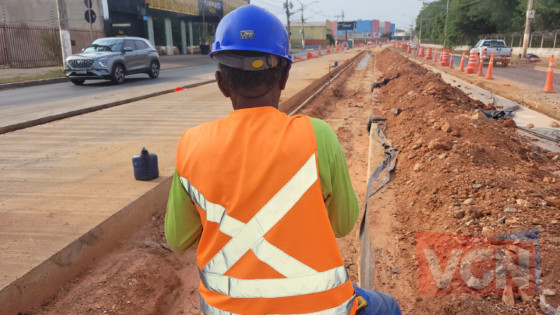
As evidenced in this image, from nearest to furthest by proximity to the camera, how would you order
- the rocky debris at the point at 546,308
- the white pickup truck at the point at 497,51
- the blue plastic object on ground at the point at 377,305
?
the blue plastic object on ground at the point at 377,305, the rocky debris at the point at 546,308, the white pickup truck at the point at 497,51

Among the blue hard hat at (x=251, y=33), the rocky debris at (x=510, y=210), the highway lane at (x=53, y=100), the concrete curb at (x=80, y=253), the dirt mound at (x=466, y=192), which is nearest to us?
the blue hard hat at (x=251, y=33)

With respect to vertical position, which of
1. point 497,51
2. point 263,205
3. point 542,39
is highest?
point 542,39

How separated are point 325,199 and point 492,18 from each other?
60.5 metres

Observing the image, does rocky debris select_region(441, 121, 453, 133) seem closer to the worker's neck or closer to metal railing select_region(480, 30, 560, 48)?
the worker's neck

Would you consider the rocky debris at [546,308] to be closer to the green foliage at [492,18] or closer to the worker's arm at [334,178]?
the worker's arm at [334,178]

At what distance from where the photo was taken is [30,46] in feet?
83.7

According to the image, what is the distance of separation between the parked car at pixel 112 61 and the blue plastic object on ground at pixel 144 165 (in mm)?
12352

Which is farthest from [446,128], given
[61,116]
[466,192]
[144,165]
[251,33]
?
[61,116]

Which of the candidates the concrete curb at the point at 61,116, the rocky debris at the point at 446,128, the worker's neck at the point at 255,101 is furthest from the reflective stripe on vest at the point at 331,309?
the concrete curb at the point at 61,116

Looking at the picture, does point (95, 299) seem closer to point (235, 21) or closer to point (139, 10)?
point (235, 21)

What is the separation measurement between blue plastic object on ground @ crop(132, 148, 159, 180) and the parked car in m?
12.4

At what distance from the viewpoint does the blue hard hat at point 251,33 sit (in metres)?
1.40

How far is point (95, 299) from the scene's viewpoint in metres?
2.96

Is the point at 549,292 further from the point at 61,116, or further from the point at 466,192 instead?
the point at 61,116
